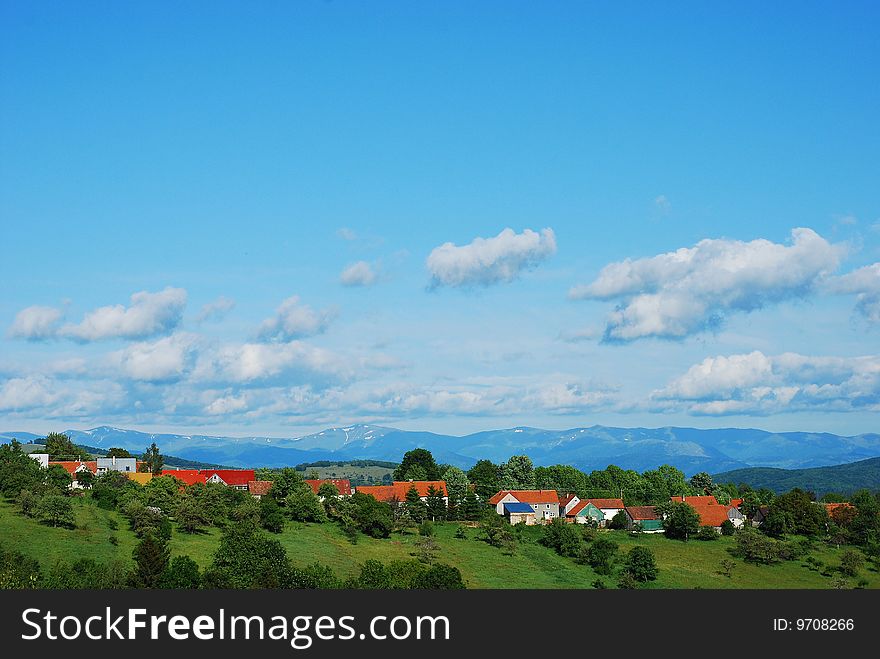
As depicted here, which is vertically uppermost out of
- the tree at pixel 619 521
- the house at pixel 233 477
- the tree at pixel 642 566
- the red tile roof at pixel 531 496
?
the house at pixel 233 477

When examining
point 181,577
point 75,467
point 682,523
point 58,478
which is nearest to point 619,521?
point 682,523

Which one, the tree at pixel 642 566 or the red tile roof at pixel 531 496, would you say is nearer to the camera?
the tree at pixel 642 566

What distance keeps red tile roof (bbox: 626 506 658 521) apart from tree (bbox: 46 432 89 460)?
3120 inches

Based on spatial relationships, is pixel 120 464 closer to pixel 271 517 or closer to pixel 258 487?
pixel 258 487

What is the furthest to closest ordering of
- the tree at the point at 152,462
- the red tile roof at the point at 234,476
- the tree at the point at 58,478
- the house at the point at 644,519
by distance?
the tree at the point at 152,462 < the red tile roof at the point at 234,476 < the house at the point at 644,519 < the tree at the point at 58,478

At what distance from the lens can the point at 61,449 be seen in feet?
449

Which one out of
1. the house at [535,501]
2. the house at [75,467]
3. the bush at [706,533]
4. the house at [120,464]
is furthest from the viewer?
the house at [120,464]

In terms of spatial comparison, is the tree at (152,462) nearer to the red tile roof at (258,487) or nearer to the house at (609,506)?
the red tile roof at (258,487)

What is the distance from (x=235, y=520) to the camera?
3565 inches

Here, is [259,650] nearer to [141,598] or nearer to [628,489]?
[141,598]

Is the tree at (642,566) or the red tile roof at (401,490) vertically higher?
the red tile roof at (401,490)

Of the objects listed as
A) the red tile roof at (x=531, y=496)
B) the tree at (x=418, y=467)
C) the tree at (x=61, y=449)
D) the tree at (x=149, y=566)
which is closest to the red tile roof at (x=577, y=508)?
the red tile roof at (x=531, y=496)

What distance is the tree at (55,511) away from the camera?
78.2 m

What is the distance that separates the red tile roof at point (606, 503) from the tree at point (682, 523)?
480 inches
